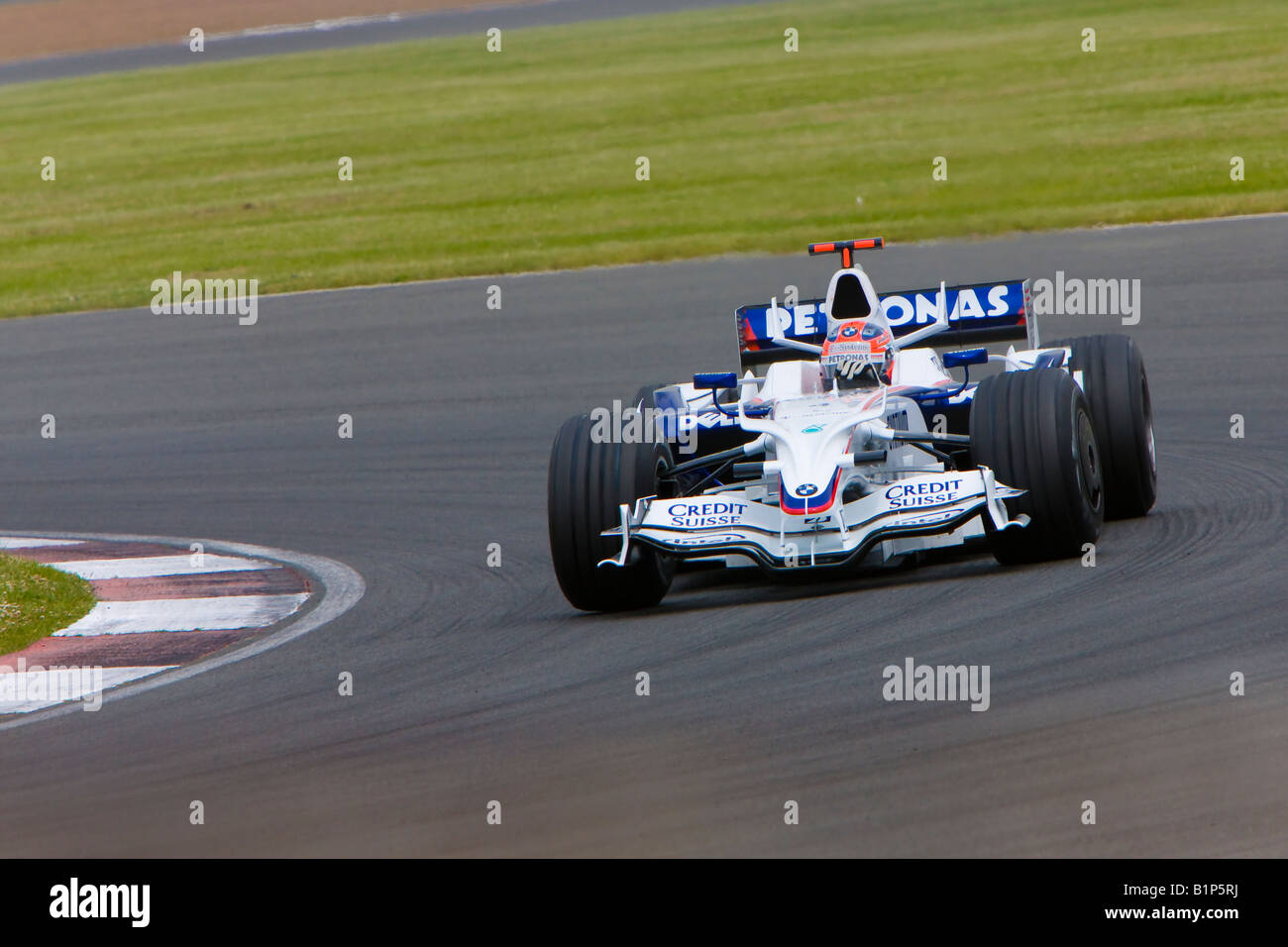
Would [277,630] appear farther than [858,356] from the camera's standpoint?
No

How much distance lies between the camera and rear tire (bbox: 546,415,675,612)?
8664mm

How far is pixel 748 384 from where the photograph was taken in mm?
9977

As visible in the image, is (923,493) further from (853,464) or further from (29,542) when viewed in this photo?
(29,542)

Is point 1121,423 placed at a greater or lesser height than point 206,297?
lesser

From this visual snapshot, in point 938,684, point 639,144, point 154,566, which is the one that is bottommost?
point 938,684

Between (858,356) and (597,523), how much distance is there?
1738 mm

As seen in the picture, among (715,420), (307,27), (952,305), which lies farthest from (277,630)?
(307,27)

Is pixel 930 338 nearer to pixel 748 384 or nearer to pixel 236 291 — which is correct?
pixel 748 384

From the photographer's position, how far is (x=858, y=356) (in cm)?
955

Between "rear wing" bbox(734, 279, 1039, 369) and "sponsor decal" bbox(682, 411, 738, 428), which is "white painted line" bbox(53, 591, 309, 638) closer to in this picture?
"sponsor decal" bbox(682, 411, 738, 428)

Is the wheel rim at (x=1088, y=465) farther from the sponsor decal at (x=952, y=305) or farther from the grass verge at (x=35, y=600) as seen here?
the grass verge at (x=35, y=600)

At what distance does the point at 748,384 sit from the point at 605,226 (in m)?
12.6

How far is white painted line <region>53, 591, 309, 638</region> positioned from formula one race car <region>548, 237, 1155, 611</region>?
171 centimetres

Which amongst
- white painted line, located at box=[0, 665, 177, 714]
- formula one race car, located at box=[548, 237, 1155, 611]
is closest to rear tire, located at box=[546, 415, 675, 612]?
formula one race car, located at box=[548, 237, 1155, 611]
